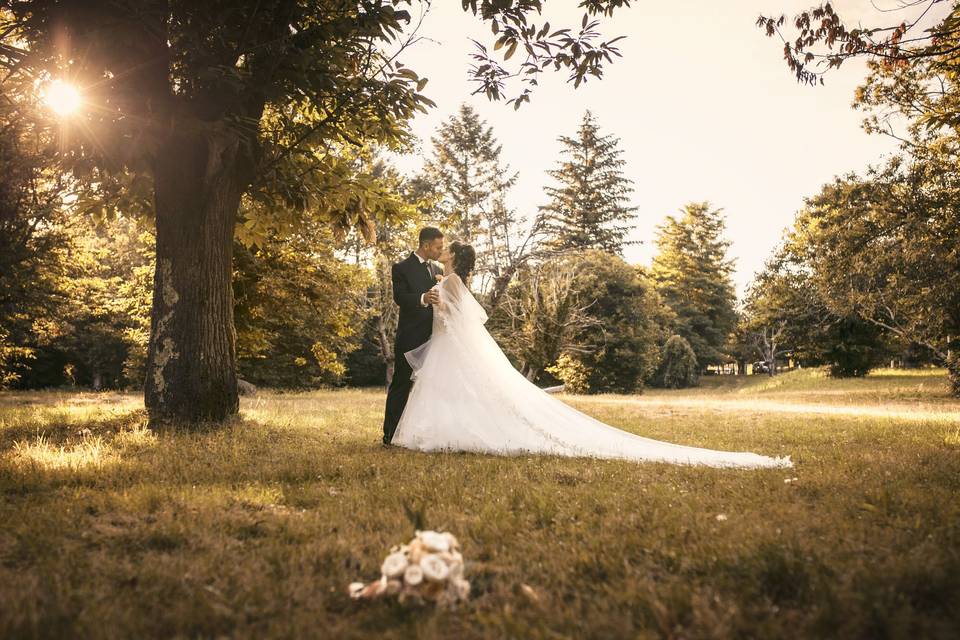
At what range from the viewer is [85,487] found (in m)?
4.52

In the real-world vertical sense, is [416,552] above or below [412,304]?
below

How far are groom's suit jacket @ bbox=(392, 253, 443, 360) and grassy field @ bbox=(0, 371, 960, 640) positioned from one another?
189 cm

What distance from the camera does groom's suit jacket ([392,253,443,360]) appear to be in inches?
298

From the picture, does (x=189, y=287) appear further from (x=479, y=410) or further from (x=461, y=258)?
(x=479, y=410)

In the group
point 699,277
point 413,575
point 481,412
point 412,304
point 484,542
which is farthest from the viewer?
point 699,277

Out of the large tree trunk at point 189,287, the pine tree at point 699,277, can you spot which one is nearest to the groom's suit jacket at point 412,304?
the large tree trunk at point 189,287

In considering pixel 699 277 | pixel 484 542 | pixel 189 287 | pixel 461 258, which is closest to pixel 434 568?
pixel 484 542

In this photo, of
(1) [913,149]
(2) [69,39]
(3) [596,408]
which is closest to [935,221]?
(1) [913,149]

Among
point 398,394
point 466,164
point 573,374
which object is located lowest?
point 573,374

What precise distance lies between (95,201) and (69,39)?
363 cm

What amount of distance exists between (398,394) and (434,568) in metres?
5.07

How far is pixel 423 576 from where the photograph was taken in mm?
2471

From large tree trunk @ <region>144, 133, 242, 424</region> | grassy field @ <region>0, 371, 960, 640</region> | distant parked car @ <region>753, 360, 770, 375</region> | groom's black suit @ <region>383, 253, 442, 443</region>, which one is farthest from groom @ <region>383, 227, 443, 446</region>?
distant parked car @ <region>753, 360, 770, 375</region>

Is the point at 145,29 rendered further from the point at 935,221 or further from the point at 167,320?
the point at 935,221
